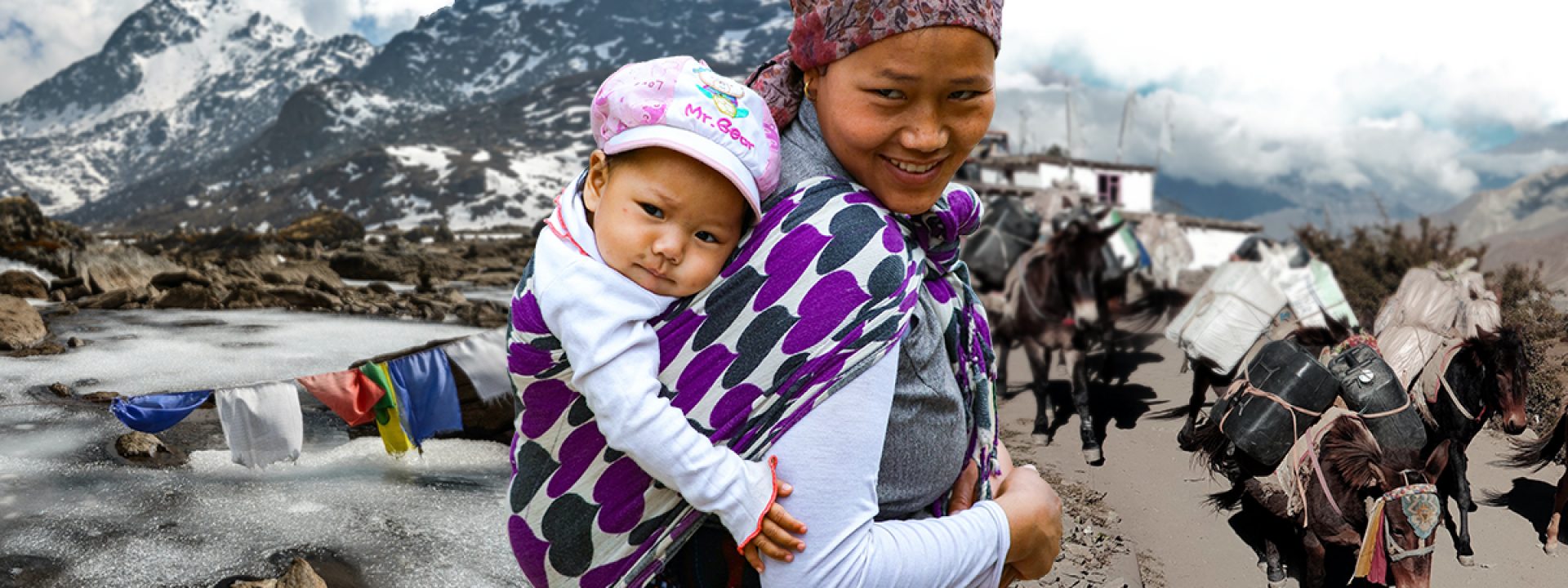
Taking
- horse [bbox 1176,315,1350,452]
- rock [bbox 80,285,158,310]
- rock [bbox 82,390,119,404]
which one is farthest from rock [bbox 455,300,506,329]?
horse [bbox 1176,315,1350,452]

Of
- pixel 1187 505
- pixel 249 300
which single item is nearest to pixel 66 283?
pixel 249 300

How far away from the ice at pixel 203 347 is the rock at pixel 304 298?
57 cm

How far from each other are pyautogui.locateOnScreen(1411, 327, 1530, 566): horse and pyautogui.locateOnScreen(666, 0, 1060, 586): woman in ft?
13.1

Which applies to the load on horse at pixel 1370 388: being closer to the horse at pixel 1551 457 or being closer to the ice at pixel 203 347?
the horse at pixel 1551 457

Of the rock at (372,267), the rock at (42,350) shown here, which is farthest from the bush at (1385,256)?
the rock at (372,267)

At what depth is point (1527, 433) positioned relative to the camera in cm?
500

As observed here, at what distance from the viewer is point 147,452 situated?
19.1 feet

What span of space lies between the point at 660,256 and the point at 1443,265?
Result: 8880 millimetres

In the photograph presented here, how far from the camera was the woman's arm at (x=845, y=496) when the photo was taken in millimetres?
1111

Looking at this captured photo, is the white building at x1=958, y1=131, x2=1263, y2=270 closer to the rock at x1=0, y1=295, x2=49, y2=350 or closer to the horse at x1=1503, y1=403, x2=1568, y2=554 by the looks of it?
the horse at x1=1503, y1=403, x2=1568, y2=554

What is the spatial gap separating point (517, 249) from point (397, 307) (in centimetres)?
1564

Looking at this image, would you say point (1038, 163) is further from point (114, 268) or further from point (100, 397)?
point (100, 397)

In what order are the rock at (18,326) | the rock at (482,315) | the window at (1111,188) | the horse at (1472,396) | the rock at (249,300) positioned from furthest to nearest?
the window at (1111,188) < the rock at (482,315) < the rock at (249,300) < the rock at (18,326) < the horse at (1472,396)

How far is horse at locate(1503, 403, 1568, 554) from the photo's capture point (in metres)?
4.33
